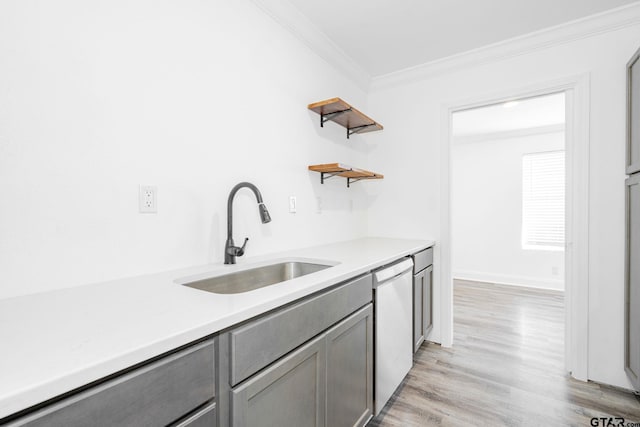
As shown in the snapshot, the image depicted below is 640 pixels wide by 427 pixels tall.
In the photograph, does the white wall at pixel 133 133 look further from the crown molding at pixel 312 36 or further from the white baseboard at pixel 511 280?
the white baseboard at pixel 511 280

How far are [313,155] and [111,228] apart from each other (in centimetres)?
142

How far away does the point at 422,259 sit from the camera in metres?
2.27

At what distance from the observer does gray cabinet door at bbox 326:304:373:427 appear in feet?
→ 3.99

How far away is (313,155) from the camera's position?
2236 millimetres

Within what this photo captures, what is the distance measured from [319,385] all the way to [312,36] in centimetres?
213

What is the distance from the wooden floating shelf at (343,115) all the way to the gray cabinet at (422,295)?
1112mm

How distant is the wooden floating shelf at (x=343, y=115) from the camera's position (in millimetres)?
2066

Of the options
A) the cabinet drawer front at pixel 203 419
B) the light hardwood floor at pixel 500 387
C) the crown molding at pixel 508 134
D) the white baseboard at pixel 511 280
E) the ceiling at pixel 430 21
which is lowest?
the light hardwood floor at pixel 500 387

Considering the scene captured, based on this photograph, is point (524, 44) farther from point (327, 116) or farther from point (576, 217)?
point (327, 116)

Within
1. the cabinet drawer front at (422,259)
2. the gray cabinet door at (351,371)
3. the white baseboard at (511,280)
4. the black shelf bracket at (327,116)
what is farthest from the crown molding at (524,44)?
the white baseboard at (511,280)

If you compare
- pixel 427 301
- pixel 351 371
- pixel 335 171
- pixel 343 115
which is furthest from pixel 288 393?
pixel 343 115

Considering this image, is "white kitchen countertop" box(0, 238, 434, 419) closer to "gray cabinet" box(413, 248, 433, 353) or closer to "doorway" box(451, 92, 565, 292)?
"gray cabinet" box(413, 248, 433, 353)

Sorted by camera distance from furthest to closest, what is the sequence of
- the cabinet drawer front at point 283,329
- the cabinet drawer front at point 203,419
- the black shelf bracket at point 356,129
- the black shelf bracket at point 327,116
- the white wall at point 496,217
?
the white wall at point 496,217 → the black shelf bracket at point 356,129 → the black shelf bracket at point 327,116 → the cabinet drawer front at point 283,329 → the cabinet drawer front at point 203,419

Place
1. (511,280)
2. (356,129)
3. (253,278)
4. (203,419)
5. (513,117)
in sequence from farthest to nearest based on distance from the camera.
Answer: (511,280) < (513,117) < (356,129) < (253,278) < (203,419)
